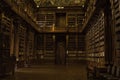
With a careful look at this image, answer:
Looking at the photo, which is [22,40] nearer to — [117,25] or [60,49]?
[60,49]

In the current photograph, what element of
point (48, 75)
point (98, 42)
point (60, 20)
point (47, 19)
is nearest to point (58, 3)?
point (60, 20)

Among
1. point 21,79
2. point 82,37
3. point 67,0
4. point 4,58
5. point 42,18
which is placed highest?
point 67,0

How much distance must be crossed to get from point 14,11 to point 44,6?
40.4ft

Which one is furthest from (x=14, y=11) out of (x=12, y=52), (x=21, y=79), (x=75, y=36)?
(x=75, y=36)

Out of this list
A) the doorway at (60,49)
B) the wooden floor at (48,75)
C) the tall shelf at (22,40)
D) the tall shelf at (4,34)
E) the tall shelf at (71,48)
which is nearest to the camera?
the wooden floor at (48,75)

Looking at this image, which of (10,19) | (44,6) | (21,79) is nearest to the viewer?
(21,79)

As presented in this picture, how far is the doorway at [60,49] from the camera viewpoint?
23.0m

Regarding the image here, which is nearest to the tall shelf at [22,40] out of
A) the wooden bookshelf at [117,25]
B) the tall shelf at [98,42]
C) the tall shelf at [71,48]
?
the tall shelf at [98,42]

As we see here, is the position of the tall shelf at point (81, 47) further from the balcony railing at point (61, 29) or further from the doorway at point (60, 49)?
the doorway at point (60, 49)

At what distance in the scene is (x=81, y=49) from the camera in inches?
855

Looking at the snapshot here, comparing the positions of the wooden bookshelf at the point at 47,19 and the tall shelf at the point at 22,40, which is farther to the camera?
the wooden bookshelf at the point at 47,19

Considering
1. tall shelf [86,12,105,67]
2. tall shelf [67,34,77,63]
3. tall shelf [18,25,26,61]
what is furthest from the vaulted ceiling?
tall shelf [86,12,105,67]

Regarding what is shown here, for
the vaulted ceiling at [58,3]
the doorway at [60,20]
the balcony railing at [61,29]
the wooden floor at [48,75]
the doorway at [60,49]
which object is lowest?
the wooden floor at [48,75]

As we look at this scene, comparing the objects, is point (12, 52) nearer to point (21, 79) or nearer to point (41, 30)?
point (21, 79)
